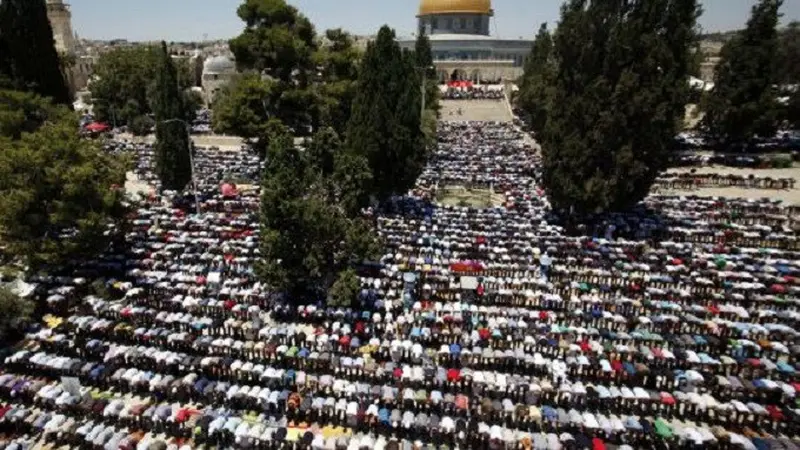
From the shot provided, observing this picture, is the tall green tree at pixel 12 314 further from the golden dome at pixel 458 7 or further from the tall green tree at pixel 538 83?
the golden dome at pixel 458 7

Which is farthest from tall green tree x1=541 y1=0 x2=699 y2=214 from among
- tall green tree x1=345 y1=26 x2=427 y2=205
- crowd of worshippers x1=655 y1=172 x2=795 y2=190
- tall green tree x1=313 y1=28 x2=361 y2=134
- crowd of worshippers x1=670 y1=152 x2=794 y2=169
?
crowd of worshippers x1=670 y1=152 x2=794 y2=169

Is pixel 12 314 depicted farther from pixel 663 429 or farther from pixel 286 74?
pixel 663 429

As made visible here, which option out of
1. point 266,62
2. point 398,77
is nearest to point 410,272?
point 398,77

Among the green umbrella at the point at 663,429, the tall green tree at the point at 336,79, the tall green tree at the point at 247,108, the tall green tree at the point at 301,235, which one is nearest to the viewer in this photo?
the green umbrella at the point at 663,429

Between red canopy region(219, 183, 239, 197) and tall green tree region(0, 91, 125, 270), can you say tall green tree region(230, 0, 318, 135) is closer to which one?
red canopy region(219, 183, 239, 197)

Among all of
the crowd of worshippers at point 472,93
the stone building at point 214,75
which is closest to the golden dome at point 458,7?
the crowd of worshippers at point 472,93

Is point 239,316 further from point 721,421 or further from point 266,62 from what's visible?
point 266,62
